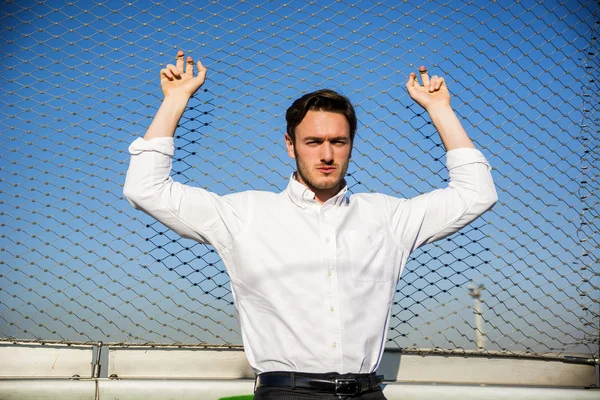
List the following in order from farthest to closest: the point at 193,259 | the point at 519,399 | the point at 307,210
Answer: the point at 193,259
the point at 519,399
the point at 307,210

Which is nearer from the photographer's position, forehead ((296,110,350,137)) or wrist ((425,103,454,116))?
forehead ((296,110,350,137))

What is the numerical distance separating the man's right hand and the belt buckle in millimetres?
1084

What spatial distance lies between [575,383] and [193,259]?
2.20 meters

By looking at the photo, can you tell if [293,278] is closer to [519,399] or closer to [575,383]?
[519,399]

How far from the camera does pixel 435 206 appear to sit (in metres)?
2.15

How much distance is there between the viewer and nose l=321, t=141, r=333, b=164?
2.05m

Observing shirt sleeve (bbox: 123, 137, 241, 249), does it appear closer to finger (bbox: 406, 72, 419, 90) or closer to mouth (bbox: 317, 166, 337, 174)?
mouth (bbox: 317, 166, 337, 174)

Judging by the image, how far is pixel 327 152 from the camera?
2.06 meters

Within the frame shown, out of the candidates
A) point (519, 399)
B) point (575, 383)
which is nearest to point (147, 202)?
point (519, 399)

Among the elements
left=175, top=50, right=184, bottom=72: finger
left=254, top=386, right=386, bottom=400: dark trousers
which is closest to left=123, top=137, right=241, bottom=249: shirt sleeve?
left=175, top=50, right=184, bottom=72: finger

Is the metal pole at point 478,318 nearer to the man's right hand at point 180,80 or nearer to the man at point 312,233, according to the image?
the man at point 312,233

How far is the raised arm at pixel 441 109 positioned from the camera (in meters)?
2.22

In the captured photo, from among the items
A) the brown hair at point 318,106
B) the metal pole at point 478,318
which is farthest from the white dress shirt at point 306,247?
the metal pole at point 478,318

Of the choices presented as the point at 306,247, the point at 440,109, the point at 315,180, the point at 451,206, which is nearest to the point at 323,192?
the point at 315,180
